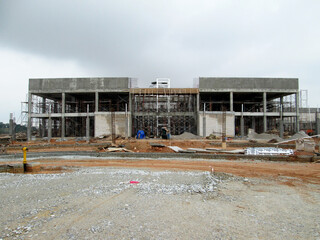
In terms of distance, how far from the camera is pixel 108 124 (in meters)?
29.0

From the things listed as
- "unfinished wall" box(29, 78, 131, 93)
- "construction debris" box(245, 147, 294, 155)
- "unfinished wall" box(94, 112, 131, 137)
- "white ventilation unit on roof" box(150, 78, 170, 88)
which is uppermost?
"white ventilation unit on roof" box(150, 78, 170, 88)

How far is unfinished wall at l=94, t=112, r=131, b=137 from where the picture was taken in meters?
29.0

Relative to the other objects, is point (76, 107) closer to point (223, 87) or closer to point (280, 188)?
point (223, 87)

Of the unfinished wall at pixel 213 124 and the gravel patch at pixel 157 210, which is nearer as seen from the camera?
the gravel patch at pixel 157 210

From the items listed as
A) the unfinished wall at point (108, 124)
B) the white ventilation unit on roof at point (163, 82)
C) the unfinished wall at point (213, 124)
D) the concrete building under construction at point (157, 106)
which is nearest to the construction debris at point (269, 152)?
the concrete building under construction at point (157, 106)

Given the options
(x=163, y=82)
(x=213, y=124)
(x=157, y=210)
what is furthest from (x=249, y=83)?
(x=157, y=210)

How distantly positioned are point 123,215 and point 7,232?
159cm

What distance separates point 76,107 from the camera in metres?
36.1

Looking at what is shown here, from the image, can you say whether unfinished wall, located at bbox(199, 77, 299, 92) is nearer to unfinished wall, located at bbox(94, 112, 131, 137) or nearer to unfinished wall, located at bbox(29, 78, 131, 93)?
unfinished wall, located at bbox(29, 78, 131, 93)

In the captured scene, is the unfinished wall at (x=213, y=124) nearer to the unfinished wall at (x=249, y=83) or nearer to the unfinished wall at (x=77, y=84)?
the unfinished wall at (x=249, y=83)

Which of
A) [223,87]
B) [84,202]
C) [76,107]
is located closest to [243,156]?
[84,202]

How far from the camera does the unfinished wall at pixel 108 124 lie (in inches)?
1141

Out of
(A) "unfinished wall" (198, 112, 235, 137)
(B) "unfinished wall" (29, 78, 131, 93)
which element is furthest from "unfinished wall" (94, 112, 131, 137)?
(A) "unfinished wall" (198, 112, 235, 137)

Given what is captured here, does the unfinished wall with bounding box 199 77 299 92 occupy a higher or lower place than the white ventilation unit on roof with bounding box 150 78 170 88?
lower
